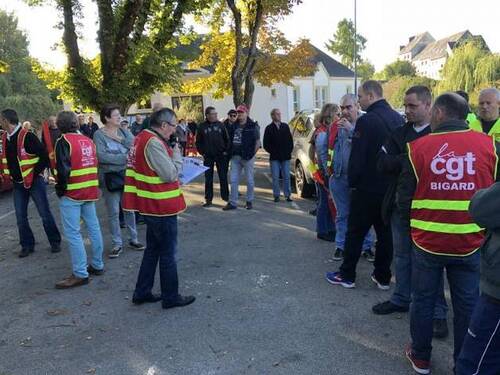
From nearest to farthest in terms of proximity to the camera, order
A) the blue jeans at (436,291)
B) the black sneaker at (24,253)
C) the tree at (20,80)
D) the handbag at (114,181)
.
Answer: the blue jeans at (436,291)
the handbag at (114,181)
the black sneaker at (24,253)
the tree at (20,80)

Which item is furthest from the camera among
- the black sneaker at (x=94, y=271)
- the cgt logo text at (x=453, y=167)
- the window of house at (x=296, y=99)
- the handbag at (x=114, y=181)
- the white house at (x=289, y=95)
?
the window of house at (x=296, y=99)

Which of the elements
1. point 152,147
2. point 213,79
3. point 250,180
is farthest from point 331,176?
point 213,79

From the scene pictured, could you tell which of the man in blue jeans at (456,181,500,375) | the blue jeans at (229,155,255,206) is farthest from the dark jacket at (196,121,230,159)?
the man in blue jeans at (456,181,500,375)

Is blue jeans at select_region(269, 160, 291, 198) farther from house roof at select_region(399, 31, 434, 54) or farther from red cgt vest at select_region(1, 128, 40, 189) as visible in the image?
house roof at select_region(399, 31, 434, 54)

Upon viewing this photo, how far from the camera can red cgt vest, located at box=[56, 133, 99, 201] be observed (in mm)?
5199

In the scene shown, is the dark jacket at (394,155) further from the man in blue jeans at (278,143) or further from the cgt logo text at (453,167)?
the man in blue jeans at (278,143)

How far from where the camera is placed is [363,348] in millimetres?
3732

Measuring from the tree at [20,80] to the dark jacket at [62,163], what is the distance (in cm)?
3780

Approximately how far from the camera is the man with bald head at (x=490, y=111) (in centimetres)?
518

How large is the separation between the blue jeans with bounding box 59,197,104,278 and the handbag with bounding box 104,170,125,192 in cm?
87

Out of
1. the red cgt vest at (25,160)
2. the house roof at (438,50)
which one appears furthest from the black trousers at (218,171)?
the house roof at (438,50)

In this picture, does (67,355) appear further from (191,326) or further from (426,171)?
(426,171)

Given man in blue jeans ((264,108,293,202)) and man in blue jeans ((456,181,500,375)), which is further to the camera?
man in blue jeans ((264,108,293,202))

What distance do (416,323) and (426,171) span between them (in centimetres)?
108
